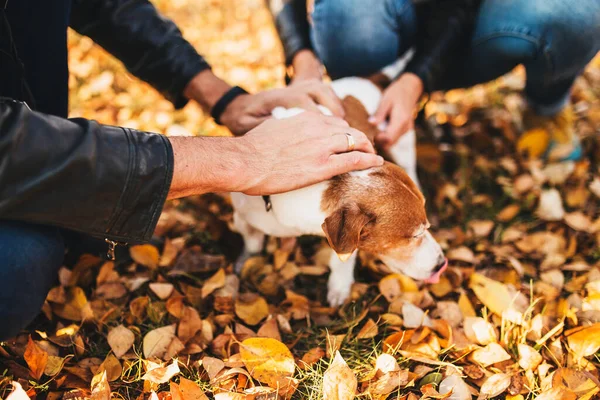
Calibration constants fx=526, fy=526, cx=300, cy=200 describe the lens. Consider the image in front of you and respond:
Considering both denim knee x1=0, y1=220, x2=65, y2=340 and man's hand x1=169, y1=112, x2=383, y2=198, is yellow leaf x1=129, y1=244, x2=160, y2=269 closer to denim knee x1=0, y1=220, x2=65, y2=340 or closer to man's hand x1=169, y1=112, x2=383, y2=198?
denim knee x1=0, y1=220, x2=65, y2=340

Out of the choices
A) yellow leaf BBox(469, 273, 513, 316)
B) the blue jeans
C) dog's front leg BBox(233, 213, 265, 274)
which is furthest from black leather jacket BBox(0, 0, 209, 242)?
the blue jeans

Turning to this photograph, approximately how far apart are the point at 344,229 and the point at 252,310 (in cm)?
57

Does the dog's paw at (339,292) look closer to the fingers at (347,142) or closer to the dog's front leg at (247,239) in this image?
the dog's front leg at (247,239)

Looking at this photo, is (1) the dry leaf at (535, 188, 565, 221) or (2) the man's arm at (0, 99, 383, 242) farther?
(1) the dry leaf at (535, 188, 565, 221)

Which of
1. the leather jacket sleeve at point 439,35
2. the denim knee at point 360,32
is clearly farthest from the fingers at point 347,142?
the denim knee at point 360,32

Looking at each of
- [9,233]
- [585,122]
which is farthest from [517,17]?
[9,233]

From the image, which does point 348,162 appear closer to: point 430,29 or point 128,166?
point 128,166

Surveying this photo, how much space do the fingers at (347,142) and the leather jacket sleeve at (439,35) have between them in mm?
820

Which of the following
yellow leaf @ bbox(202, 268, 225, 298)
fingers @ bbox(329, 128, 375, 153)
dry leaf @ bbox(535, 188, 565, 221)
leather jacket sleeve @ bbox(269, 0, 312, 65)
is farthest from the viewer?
leather jacket sleeve @ bbox(269, 0, 312, 65)

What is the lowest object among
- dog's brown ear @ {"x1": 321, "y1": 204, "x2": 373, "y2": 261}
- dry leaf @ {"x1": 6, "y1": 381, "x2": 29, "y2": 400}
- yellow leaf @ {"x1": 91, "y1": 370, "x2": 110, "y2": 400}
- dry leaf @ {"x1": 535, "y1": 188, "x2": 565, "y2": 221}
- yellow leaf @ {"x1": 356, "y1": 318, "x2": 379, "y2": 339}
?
dry leaf @ {"x1": 535, "y1": 188, "x2": 565, "y2": 221}

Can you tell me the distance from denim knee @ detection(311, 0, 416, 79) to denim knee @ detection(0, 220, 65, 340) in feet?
5.46

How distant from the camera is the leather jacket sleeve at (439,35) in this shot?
2.55m

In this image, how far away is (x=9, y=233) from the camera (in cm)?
158

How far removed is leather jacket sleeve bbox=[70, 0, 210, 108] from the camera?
2.19 meters
